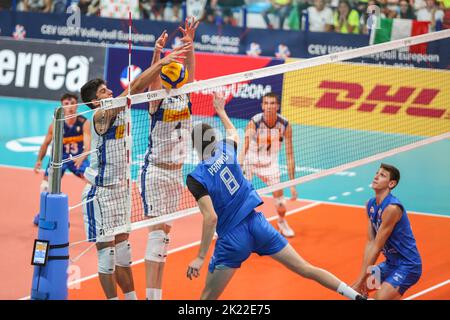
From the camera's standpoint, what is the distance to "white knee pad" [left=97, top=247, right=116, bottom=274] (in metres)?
9.69

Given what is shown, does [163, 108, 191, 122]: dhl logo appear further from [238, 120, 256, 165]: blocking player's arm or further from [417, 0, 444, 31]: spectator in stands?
[417, 0, 444, 31]: spectator in stands

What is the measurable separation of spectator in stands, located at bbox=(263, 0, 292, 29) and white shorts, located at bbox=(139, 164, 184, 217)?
16.1 meters

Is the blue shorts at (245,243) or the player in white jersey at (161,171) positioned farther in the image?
the player in white jersey at (161,171)

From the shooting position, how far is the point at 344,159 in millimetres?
17375

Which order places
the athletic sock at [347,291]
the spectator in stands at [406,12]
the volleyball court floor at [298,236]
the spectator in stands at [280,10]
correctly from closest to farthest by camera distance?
1. the athletic sock at [347,291]
2. the volleyball court floor at [298,236]
3. the spectator in stands at [406,12]
4. the spectator in stands at [280,10]

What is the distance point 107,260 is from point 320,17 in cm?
1640

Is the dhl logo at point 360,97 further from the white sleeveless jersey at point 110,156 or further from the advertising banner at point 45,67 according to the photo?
the white sleeveless jersey at point 110,156

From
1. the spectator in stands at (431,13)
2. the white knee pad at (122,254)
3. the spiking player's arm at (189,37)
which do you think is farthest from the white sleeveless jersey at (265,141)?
the spectator in stands at (431,13)

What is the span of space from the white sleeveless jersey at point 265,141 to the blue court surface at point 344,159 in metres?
2.24

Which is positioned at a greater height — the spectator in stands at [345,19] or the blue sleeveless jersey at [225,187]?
the spectator in stands at [345,19]

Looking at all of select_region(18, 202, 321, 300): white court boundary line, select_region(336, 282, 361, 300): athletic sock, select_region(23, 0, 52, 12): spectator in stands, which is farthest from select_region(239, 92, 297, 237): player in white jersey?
select_region(23, 0, 52, 12): spectator in stands

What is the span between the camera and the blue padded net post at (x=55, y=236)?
874cm

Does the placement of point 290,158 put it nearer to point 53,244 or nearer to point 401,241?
point 401,241

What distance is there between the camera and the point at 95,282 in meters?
11.2
